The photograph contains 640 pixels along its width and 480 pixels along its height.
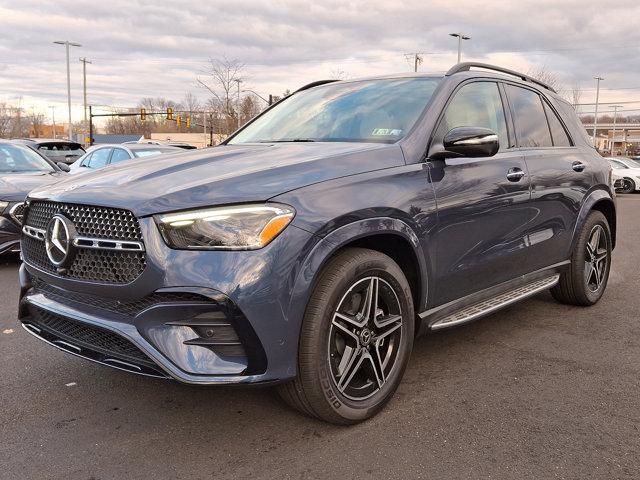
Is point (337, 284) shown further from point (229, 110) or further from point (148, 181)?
point (229, 110)

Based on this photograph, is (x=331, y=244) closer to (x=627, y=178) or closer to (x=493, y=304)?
(x=493, y=304)

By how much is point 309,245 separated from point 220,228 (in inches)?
15.1

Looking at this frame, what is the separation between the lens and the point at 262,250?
2365mm

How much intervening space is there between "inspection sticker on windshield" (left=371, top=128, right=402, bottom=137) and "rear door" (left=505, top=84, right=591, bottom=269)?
119cm

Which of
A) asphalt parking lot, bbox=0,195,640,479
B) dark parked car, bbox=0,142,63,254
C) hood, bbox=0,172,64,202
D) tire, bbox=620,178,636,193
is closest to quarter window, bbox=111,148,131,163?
dark parked car, bbox=0,142,63,254

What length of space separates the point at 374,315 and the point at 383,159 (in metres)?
0.80

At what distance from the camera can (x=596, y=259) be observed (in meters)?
5.07

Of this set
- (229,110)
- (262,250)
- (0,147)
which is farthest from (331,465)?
(229,110)

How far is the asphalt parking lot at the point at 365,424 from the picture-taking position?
2500 millimetres

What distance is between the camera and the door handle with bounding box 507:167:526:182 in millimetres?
3736

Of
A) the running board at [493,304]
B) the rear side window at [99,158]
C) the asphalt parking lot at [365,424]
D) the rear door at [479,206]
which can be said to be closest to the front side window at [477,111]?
the rear door at [479,206]

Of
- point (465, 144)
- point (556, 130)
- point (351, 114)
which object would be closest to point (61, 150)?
point (351, 114)

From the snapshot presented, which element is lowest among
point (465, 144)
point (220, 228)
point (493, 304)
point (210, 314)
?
point (493, 304)

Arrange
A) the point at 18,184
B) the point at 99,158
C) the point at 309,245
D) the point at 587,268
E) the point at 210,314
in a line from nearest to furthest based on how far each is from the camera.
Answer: the point at 210,314, the point at 309,245, the point at 587,268, the point at 18,184, the point at 99,158
